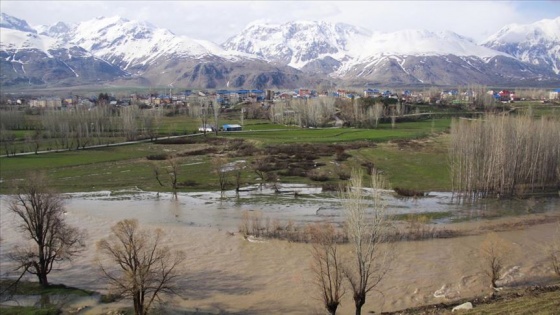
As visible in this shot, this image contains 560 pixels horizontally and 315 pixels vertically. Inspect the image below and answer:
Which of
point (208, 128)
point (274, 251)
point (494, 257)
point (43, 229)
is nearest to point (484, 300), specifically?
point (494, 257)

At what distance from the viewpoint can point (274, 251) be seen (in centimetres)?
3447

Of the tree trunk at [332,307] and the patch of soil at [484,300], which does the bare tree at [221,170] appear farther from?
the patch of soil at [484,300]

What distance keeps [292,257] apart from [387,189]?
24391mm

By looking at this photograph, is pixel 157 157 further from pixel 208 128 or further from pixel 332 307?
pixel 332 307

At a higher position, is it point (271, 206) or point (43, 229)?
point (43, 229)

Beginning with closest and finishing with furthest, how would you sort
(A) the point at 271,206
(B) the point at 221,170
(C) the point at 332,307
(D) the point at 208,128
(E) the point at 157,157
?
(C) the point at 332,307, (A) the point at 271,206, (B) the point at 221,170, (E) the point at 157,157, (D) the point at 208,128

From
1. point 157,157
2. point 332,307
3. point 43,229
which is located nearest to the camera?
point 332,307

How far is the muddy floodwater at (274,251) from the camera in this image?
26.9 metres

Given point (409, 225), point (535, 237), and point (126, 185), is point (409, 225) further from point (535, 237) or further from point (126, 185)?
point (126, 185)

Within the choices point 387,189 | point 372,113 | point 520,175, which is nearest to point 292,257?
point 387,189

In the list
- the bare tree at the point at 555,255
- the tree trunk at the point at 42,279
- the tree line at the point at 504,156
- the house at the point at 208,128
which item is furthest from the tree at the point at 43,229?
the house at the point at 208,128

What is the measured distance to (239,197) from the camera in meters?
51.6

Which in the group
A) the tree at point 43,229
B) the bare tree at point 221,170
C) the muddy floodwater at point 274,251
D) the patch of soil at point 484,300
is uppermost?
the tree at point 43,229

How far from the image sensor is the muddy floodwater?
26938 millimetres
